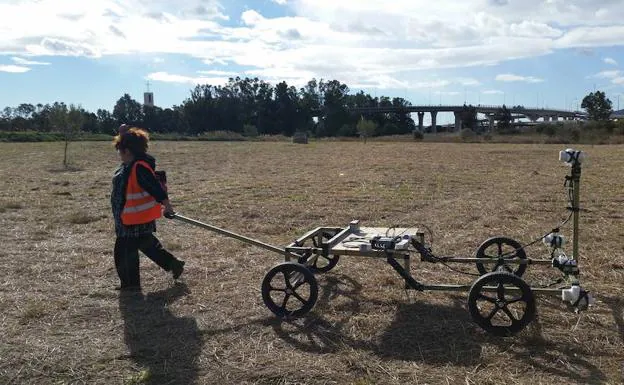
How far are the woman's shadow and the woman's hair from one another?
1709 millimetres

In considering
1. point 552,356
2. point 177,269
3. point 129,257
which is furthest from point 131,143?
point 552,356

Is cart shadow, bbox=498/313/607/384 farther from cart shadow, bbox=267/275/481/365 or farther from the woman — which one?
the woman

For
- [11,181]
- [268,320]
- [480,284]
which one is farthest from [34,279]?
[11,181]

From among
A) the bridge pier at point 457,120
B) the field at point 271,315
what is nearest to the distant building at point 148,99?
the bridge pier at point 457,120

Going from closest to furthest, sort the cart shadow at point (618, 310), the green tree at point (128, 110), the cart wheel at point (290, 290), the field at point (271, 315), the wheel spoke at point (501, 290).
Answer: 1. the field at point (271, 315)
2. the wheel spoke at point (501, 290)
3. the cart shadow at point (618, 310)
4. the cart wheel at point (290, 290)
5. the green tree at point (128, 110)

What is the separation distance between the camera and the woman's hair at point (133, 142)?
22.9ft

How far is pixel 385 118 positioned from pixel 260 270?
144688 millimetres

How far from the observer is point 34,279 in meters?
7.55

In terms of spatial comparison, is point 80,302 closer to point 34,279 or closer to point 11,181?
point 34,279

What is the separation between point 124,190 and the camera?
277 inches

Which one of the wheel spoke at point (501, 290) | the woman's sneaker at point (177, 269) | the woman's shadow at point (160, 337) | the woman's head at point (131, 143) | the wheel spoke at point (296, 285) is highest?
the woman's head at point (131, 143)

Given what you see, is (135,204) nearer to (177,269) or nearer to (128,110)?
(177,269)

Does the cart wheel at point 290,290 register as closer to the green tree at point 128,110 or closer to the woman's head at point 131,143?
the woman's head at point 131,143

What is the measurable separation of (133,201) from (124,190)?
0.60 ft
